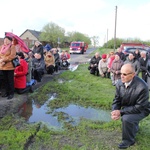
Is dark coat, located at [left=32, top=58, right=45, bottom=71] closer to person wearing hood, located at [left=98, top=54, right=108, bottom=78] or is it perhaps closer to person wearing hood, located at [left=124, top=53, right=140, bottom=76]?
person wearing hood, located at [left=98, top=54, right=108, bottom=78]

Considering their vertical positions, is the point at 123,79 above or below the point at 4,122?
above

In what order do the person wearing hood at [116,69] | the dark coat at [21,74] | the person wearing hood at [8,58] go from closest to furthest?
the person wearing hood at [8,58] < the dark coat at [21,74] < the person wearing hood at [116,69]

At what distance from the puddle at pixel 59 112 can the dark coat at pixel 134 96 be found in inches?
60.1

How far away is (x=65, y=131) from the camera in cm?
471

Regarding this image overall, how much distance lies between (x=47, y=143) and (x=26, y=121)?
4.24ft

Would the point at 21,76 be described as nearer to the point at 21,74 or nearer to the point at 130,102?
the point at 21,74

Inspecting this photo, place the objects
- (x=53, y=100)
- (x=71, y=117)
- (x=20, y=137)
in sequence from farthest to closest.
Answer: (x=53, y=100) < (x=71, y=117) < (x=20, y=137)

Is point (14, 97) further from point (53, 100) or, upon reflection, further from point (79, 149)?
point (79, 149)

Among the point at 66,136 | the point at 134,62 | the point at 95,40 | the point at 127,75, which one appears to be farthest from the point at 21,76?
the point at 95,40

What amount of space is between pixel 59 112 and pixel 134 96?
8.27ft

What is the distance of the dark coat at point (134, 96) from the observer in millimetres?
3945

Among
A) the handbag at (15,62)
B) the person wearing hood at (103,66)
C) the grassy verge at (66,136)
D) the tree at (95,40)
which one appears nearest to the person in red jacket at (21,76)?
the handbag at (15,62)

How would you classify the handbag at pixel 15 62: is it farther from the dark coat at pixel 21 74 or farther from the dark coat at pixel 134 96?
the dark coat at pixel 134 96

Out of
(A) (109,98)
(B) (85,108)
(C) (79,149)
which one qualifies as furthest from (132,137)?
(A) (109,98)
